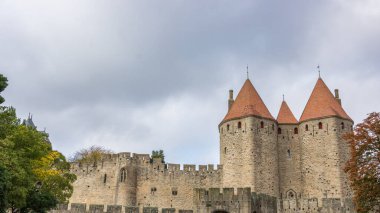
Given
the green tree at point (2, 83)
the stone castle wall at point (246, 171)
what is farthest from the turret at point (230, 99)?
the green tree at point (2, 83)

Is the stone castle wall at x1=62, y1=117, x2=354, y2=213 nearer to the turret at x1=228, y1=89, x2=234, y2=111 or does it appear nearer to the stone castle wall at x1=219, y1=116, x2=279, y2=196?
the stone castle wall at x1=219, y1=116, x2=279, y2=196

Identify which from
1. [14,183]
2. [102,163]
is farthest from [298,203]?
[102,163]

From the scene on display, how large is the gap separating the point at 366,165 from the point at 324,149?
1642 cm

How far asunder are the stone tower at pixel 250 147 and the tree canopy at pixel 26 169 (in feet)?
51.6

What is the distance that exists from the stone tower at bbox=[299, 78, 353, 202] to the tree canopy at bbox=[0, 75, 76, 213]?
2061cm

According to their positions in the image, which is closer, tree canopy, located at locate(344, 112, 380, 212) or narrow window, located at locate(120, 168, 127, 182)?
tree canopy, located at locate(344, 112, 380, 212)

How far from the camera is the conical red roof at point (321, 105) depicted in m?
44.3

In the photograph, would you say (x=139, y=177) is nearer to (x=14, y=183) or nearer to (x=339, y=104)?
→ (x=339, y=104)

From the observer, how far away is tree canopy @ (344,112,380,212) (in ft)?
86.3

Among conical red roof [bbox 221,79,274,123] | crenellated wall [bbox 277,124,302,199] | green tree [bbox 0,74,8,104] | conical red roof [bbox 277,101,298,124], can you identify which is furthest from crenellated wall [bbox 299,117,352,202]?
green tree [bbox 0,74,8,104]

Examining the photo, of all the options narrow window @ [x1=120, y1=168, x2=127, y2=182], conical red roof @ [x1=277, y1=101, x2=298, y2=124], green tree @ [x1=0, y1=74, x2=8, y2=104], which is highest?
conical red roof @ [x1=277, y1=101, x2=298, y2=124]

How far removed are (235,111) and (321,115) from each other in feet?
23.9

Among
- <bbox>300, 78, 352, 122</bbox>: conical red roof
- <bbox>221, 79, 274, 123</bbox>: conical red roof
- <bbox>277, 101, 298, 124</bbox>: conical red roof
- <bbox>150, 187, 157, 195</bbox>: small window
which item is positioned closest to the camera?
<bbox>300, 78, 352, 122</bbox>: conical red roof

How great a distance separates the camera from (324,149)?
141 ft
